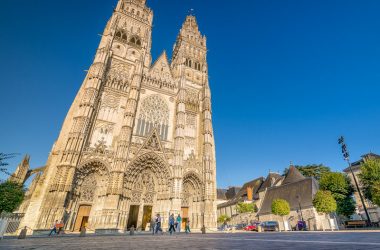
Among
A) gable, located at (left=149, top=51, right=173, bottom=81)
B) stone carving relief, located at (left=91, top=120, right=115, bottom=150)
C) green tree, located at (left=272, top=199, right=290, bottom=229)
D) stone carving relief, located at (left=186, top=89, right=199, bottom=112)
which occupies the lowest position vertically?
green tree, located at (left=272, top=199, right=290, bottom=229)

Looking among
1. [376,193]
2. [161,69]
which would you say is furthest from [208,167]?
[376,193]

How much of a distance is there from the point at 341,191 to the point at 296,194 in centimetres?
624

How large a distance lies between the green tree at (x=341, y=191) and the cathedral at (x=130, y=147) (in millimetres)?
14871

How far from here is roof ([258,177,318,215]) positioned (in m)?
29.1

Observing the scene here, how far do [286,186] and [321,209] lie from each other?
1111cm

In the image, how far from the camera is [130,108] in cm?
2506

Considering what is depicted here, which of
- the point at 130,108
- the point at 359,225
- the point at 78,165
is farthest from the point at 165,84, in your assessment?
the point at 359,225

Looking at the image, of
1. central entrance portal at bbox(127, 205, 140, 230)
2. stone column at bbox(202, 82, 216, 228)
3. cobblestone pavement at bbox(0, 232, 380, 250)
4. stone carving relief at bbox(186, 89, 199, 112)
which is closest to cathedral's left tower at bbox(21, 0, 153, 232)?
central entrance portal at bbox(127, 205, 140, 230)

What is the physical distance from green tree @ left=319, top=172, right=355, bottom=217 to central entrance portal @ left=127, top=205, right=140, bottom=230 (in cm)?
2390

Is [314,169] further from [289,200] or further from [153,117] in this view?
[153,117]

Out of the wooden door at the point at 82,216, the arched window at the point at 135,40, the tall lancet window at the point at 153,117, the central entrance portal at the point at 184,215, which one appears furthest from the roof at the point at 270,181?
the arched window at the point at 135,40

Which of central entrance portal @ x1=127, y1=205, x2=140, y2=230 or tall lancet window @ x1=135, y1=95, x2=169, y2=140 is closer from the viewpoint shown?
central entrance portal @ x1=127, y1=205, x2=140, y2=230

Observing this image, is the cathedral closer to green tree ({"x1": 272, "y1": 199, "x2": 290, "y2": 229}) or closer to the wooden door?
the wooden door

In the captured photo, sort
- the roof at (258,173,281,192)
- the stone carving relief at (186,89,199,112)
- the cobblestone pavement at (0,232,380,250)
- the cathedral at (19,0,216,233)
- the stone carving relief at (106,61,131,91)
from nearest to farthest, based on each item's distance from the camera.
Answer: the cobblestone pavement at (0,232,380,250)
the cathedral at (19,0,216,233)
the stone carving relief at (106,61,131,91)
the stone carving relief at (186,89,199,112)
the roof at (258,173,281,192)
